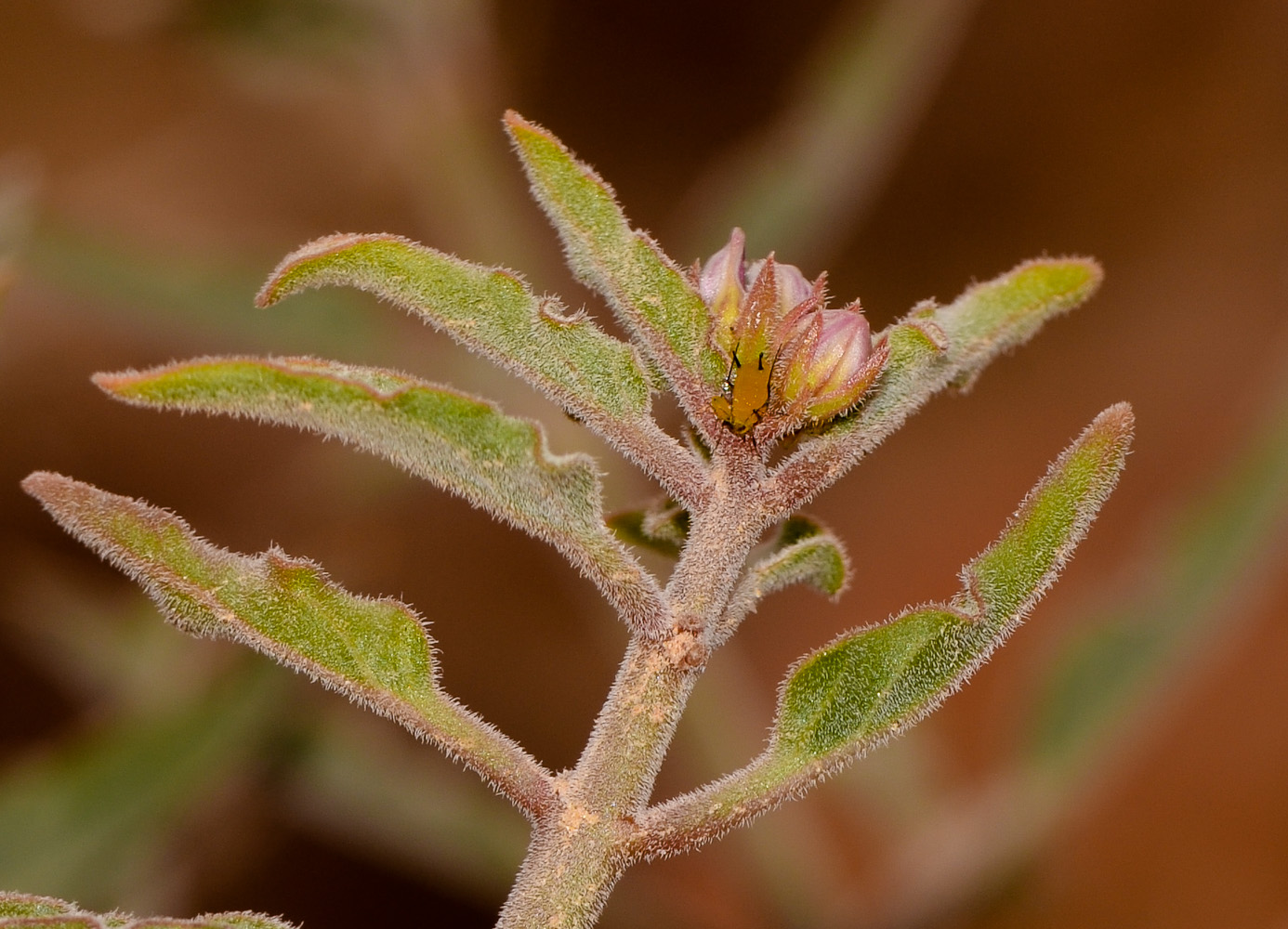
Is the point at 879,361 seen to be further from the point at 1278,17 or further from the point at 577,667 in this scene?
the point at 1278,17

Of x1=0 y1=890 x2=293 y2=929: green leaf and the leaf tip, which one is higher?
the leaf tip

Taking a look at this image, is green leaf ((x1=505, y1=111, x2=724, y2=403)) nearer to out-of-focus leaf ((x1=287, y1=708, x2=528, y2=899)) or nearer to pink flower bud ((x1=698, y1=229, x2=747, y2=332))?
pink flower bud ((x1=698, y1=229, x2=747, y2=332))

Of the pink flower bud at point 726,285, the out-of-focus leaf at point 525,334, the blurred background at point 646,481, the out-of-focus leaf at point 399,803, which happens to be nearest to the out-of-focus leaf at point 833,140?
the blurred background at point 646,481

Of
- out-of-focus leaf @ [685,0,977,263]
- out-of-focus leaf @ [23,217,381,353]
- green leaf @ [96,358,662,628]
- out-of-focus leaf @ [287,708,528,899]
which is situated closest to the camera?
green leaf @ [96,358,662,628]

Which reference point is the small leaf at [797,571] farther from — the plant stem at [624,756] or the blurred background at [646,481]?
the blurred background at [646,481]

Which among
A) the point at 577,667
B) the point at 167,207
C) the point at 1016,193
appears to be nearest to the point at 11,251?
the point at 577,667

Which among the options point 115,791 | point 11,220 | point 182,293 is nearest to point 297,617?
point 11,220

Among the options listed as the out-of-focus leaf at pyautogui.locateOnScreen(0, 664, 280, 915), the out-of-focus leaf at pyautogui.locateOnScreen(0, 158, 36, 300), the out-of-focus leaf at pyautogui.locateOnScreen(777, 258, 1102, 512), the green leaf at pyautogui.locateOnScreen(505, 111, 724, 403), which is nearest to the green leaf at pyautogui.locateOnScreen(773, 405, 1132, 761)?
the out-of-focus leaf at pyautogui.locateOnScreen(777, 258, 1102, 512)
